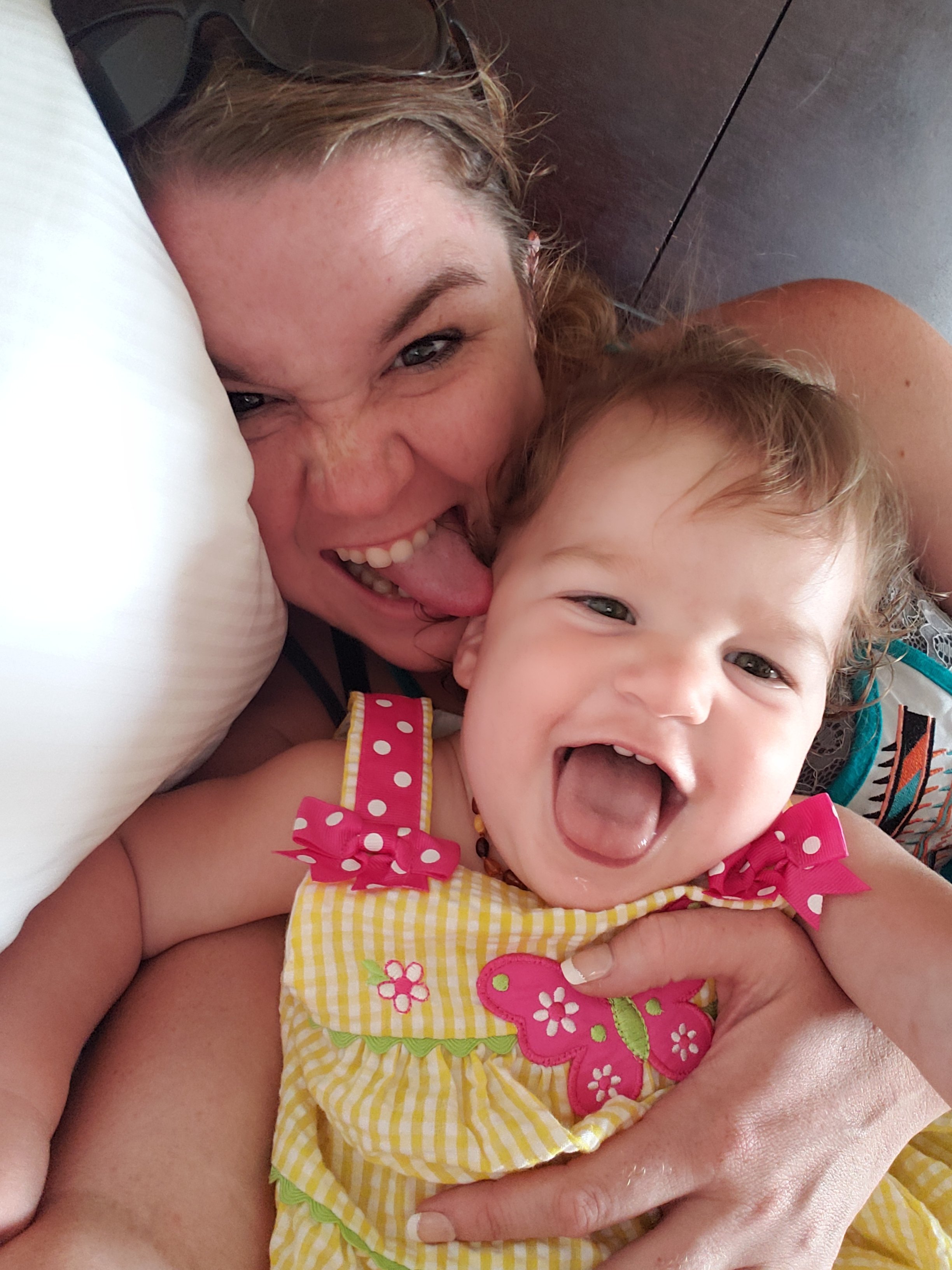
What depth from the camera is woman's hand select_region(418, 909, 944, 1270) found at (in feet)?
2.36

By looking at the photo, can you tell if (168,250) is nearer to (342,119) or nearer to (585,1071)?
(342,119)

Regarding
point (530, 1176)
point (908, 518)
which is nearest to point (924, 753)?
point (908, 518)

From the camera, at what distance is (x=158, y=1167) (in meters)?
0.74

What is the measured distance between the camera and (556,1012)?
2.62ft

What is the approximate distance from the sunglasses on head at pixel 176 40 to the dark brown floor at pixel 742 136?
14.9 inches

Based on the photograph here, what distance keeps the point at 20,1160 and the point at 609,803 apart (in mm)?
529

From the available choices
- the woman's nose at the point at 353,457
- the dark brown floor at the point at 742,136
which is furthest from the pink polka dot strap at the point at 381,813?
the dark brown floor at the point at 742,136

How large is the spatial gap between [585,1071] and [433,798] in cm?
29

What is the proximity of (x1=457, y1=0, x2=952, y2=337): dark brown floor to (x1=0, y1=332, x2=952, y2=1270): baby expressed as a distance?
50 centimetres

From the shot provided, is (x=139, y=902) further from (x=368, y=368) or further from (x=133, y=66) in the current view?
(x=133, y=66)

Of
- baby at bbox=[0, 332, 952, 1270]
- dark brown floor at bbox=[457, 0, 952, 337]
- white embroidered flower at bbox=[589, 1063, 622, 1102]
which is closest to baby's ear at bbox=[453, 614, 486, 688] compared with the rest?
baby at bbox=[0, 332, 952, 1270]

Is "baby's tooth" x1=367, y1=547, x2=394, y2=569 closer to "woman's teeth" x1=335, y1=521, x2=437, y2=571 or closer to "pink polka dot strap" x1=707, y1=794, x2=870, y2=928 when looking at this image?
"woman's teeth" x1=335, y1=521, x2=437, y2=571

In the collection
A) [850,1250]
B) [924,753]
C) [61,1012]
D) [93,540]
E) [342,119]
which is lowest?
[850,1250]

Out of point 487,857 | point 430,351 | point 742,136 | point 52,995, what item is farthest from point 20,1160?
point 742,136
